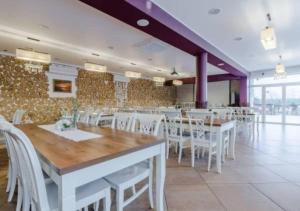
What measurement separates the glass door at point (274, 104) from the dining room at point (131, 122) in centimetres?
323

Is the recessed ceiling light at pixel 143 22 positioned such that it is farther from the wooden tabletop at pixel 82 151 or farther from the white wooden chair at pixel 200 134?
the wooden tabletop at pixel 82 151

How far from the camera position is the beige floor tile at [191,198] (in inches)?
72.6

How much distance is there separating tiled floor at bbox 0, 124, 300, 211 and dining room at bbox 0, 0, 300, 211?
15mm

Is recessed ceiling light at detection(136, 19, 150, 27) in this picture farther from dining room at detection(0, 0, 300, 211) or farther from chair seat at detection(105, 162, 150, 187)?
chair seat at detection(105, 162, 150, 187)

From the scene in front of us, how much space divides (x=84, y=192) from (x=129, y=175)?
0.43m

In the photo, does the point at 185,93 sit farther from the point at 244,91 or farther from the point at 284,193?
the point at 284,193

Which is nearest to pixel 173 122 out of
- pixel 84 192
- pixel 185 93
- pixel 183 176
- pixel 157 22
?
pixel 183 176

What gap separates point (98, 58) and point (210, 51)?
12.1ft

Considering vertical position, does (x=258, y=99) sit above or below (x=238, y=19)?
below

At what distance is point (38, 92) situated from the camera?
608cm

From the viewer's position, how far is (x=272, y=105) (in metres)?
9.46

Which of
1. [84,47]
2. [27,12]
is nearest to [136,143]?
[27,12]

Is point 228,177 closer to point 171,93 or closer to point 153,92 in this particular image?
point 153,92

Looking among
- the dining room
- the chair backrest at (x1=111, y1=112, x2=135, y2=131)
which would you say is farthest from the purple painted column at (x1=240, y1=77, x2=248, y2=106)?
the chair backrest at (x1=111, y1=112, x2=135, y2=131)
